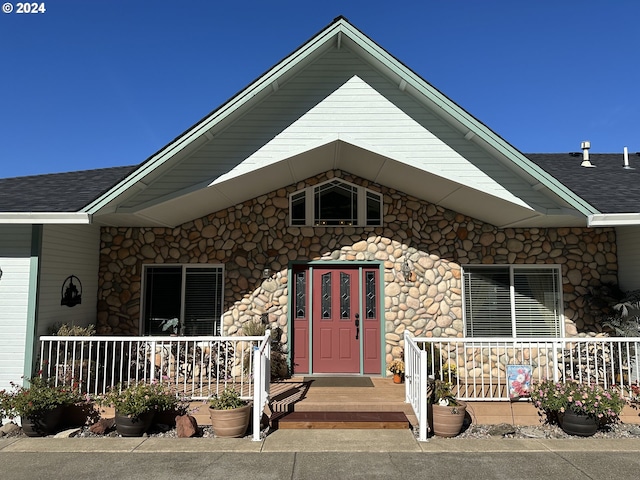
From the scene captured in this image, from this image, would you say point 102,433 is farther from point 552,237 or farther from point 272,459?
point 552,237

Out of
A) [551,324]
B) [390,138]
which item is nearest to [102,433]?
[390,138]

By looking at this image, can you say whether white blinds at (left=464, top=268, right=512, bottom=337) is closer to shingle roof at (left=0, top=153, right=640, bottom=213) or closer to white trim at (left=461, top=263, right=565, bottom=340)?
white trim at (left=461, top=263, right=565, bottom=340)

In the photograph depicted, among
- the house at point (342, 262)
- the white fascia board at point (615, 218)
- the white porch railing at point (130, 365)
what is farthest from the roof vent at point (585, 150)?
the white porch railing at point (130, 365)

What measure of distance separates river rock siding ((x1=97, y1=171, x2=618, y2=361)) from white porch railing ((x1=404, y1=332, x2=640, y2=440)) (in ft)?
2.94

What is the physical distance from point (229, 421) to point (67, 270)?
3979 millimetres

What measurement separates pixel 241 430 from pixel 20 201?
495cm

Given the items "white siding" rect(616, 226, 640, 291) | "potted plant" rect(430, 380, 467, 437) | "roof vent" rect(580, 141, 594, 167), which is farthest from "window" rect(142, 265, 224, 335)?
"roof vent" rect(580, 141, 594, 167)

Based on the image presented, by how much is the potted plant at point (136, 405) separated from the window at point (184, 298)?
2378mm

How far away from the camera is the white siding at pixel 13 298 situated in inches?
241

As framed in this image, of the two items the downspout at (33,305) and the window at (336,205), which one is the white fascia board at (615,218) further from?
the downspout at (33,305)

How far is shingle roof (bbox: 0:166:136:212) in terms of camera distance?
620 cm

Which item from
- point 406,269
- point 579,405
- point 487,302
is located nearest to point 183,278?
point 406,269

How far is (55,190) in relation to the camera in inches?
289
